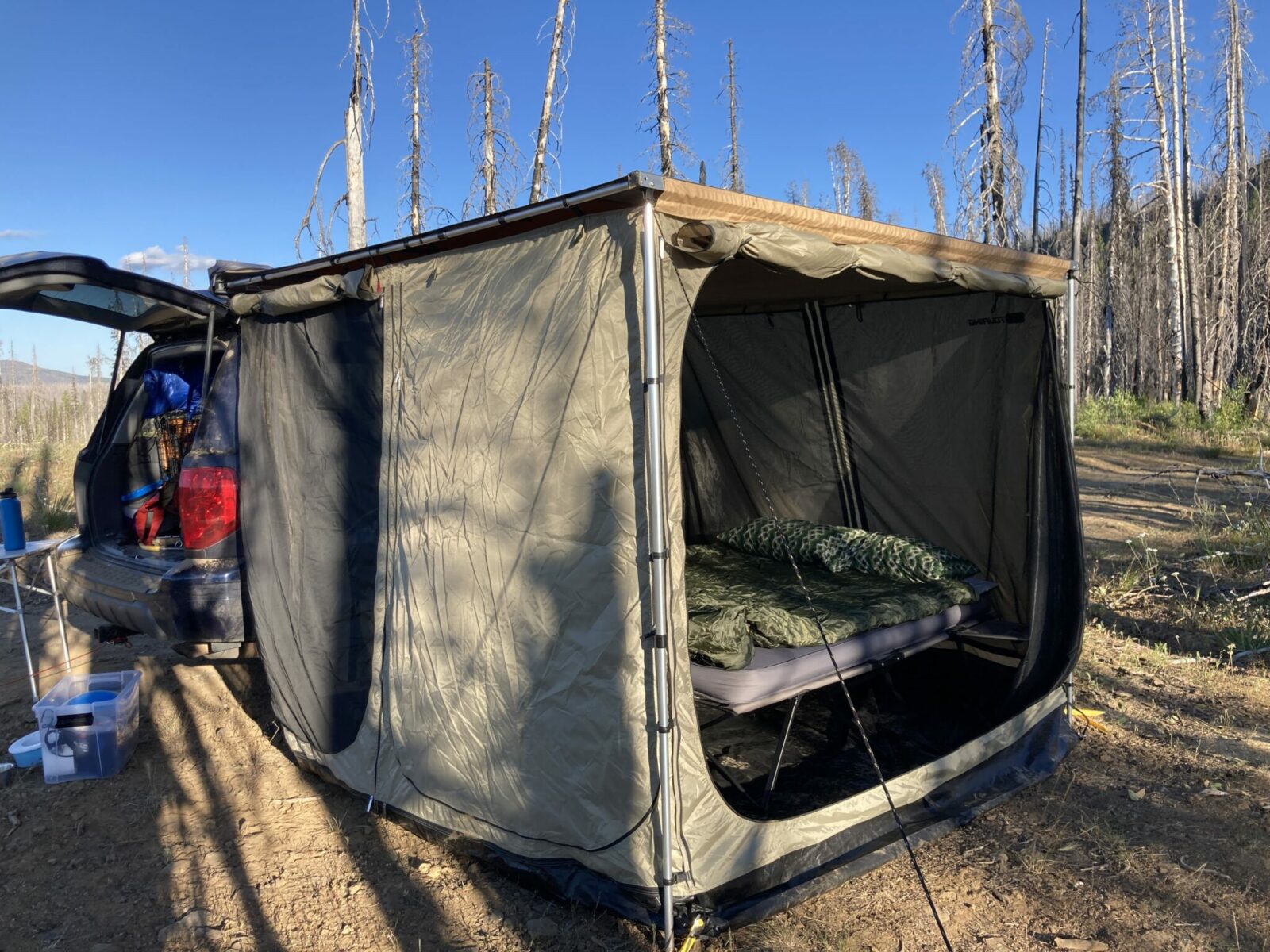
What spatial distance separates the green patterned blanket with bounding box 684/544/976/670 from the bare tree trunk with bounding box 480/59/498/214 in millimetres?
8406

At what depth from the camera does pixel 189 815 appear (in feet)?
11.7

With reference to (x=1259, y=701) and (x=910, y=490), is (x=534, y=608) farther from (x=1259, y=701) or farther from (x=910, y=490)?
(x=1259, y=701)

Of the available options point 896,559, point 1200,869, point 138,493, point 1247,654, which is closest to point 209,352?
point 138,493

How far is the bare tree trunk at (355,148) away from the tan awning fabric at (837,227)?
6.33 m

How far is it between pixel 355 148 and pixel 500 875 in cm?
741

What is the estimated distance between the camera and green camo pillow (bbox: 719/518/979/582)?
4.52 m

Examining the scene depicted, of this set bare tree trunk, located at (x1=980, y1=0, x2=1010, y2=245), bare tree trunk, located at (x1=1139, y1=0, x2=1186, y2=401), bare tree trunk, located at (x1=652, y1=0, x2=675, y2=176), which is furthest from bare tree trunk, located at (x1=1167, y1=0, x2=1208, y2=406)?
bare tree trunk, located at (x1=652, y1=0, x2=675, y2=176)

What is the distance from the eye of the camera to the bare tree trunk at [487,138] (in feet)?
39.7

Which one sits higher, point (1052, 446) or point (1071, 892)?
point (1052, 446)

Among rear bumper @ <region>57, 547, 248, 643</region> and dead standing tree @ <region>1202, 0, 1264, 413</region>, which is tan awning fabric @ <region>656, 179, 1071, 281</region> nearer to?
rear bumper @ <region>57, 547, 248, 643</region>

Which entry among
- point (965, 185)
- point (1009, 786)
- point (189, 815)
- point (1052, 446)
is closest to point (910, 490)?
point (1052, 446)

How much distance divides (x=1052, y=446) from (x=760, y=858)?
249 cm

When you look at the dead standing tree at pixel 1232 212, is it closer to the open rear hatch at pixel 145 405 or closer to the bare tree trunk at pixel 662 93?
the bare tree trunk at pixel 662 93

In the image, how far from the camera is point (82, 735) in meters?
3.80
